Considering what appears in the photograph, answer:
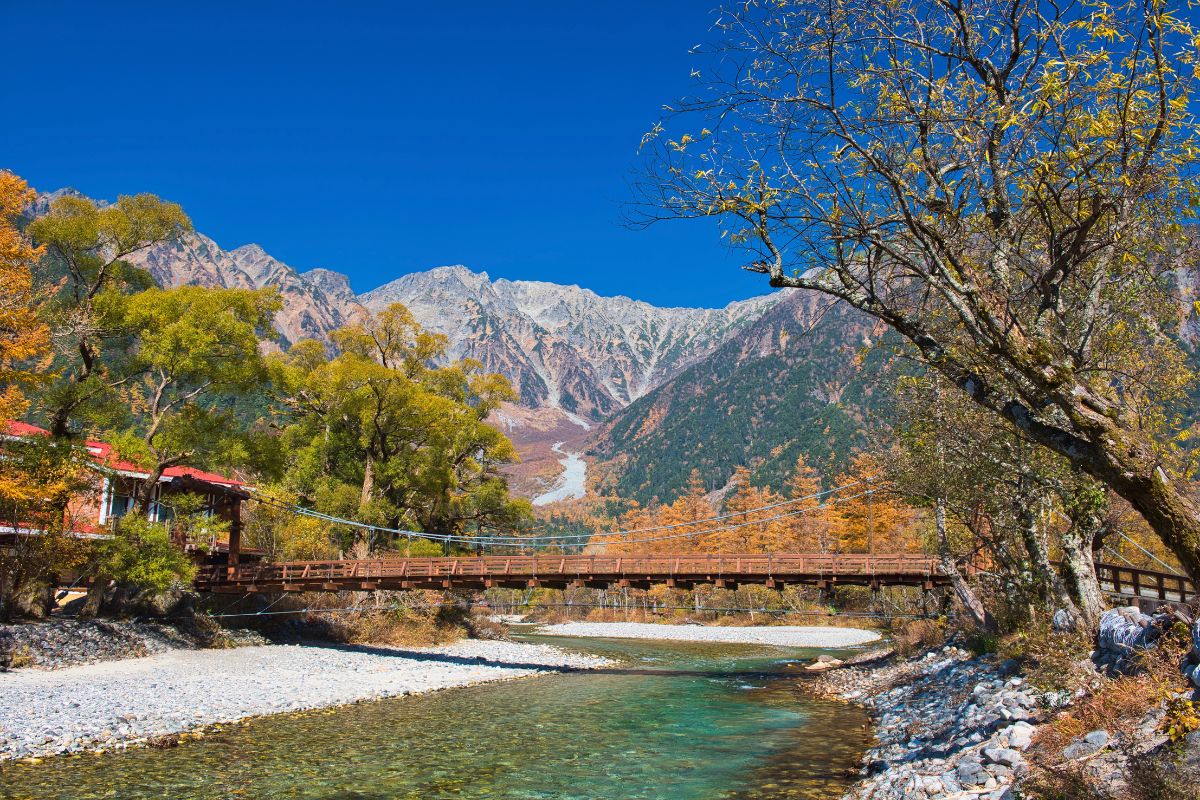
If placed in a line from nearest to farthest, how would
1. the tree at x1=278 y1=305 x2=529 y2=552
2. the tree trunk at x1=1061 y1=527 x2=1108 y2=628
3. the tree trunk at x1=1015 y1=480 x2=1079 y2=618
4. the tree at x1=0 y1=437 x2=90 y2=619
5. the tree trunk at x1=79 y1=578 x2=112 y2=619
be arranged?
the tree trunk at x1=1061 y1=527 x2=1108 y2=628 → the tree trunk at x1=1015 y1=480 x2=1079 y2=618 → the tree at x1=0 y1=437 x2=90 y2=619 → the tree trunk at x1=79 y1=578 x2=112 y2=619 → the tree at x1=278 y1=305 x2=529 y2=552

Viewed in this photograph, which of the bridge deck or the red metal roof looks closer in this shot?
the red metal roof

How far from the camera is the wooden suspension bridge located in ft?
79.2

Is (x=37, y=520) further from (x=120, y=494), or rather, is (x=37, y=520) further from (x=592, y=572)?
(x=592, y=572)

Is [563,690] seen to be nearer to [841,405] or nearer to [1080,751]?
[1080,751]

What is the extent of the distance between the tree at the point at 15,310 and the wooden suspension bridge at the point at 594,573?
11.2 m

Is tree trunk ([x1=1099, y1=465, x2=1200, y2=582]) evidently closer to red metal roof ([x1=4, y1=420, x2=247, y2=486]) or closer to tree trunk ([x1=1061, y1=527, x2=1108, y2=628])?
tree trunk ([x1=1061, y1=527, x2=1108, y2=628])

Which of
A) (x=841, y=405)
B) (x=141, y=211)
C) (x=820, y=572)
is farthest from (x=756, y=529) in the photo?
(x=841, y=405)

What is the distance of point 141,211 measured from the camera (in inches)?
795

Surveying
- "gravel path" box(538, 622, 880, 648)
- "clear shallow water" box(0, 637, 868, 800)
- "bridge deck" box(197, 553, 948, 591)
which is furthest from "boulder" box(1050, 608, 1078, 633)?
"gravel path" box(538, 622, 880, 648)

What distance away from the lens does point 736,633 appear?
152 ft

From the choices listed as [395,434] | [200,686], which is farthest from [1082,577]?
[395,434]

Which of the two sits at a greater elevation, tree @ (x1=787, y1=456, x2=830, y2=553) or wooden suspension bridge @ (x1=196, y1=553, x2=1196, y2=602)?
tree @ (x1=787, y1=456, x2=830, y2=553)

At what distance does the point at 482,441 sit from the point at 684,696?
54.8 feet

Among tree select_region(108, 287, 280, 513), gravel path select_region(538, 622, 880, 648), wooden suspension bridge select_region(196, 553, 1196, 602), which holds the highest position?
tree select_region(108, 287, 280, 513)
